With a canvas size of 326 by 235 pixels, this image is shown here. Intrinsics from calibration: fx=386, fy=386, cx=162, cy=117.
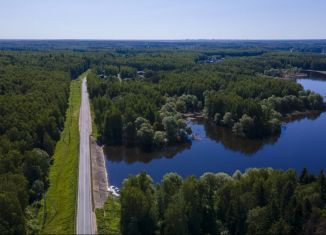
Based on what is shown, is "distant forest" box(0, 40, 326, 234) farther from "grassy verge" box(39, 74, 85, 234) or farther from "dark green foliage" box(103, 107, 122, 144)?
"grassy verge" box(39, 74, 85, 234)

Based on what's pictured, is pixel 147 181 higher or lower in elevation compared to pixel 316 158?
higher

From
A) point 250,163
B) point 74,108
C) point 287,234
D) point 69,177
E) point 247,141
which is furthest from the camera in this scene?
point 74,108

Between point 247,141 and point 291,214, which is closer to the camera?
point 291,214

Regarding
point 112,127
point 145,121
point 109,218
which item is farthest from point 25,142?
point 145,121

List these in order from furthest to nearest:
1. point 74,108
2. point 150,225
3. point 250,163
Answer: point 74,108 → point 250,163 → point 150,225

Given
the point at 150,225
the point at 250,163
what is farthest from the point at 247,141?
the point at 150,225

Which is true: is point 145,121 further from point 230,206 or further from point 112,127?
point 230,206

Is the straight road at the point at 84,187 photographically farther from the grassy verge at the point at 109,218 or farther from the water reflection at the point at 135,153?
the water reflection at the point at 135,153

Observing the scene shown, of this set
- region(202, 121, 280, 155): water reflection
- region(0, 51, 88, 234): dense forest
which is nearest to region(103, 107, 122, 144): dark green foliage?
region(0, 51, 88, 234): dense forest

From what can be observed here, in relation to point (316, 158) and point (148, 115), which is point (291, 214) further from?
point (148, 115)
